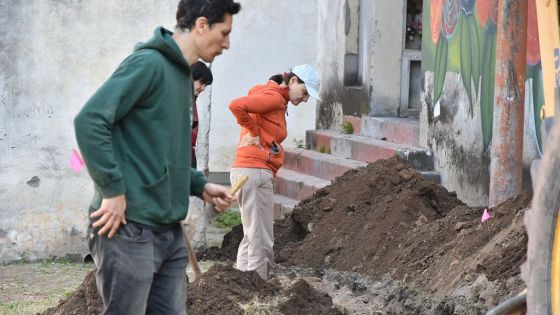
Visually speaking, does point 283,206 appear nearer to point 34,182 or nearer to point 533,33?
point 34,182

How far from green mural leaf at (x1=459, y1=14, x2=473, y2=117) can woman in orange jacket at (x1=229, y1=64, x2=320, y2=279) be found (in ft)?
8.74

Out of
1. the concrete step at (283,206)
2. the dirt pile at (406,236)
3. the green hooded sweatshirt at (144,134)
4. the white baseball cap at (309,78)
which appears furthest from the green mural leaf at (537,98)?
the green hooded sweatshirt at (144,134)

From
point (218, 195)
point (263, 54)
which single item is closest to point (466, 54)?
point (218, 195)

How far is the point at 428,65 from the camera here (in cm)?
1212

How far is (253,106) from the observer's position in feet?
27.7

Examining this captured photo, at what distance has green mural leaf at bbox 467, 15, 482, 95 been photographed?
421 inches

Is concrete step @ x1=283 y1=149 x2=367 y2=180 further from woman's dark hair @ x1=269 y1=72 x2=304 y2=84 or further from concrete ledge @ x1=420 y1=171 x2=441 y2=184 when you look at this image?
woman's dark hair @ x1=269 y1=72 x2=304 y2=84

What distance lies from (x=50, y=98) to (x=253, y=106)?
9.71 ft

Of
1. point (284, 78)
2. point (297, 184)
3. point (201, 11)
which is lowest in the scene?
point (297, 184)

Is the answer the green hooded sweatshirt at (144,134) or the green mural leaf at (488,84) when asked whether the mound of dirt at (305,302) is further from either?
the green mural leaf at (488,84)

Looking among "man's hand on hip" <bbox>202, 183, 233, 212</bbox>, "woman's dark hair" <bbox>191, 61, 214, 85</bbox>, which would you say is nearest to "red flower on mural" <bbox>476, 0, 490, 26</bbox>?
"woman's dark hair" <bbox>191, 61, 214, 85</bbox>

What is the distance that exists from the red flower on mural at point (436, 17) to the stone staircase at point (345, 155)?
1031 mm

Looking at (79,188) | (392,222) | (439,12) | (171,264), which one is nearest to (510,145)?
(392,222)

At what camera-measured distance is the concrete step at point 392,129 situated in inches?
485
